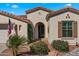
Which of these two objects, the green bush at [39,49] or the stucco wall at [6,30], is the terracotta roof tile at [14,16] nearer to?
the stucco wall at [6,30]

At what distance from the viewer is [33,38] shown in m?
25.1

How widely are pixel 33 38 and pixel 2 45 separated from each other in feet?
2.31

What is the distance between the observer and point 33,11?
25.0 metres

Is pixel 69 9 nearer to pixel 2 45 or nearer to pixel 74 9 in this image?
pixel 74 9

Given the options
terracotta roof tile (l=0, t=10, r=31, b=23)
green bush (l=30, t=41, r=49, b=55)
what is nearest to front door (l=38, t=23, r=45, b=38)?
green bush (l=30, t=41, r=49, b=55)

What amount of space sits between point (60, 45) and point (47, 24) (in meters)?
0.54

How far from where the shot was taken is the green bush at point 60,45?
25031 millimetres

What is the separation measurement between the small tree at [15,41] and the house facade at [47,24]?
0.28ft

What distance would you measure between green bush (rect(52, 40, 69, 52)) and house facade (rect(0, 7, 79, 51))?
0.24 ft

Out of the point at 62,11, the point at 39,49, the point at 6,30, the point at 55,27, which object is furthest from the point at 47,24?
the point at 6,30

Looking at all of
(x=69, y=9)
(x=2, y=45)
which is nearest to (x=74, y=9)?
(x=69, y=9)

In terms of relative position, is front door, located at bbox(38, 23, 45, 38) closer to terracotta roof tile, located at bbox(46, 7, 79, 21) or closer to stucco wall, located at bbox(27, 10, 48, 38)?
stucco wall, located at bbox(27, 10, 48, 38)

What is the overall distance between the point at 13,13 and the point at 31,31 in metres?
0.58

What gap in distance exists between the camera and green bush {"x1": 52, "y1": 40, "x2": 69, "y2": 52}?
2503 cm
